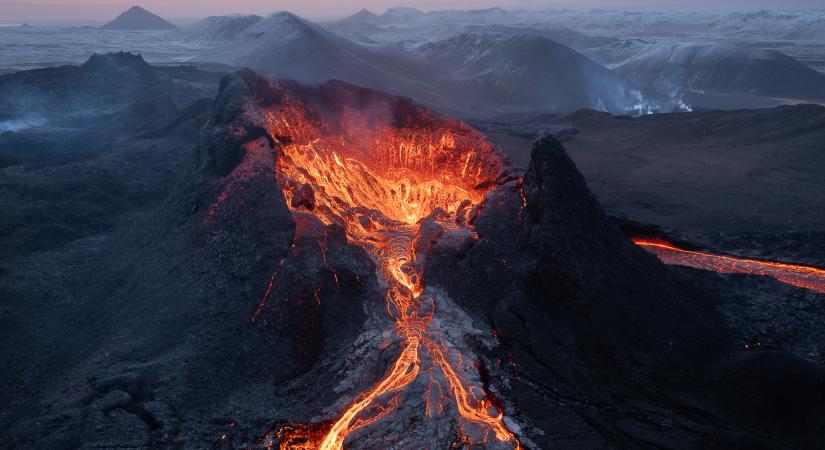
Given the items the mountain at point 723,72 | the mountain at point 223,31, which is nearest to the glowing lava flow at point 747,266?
the mountain at point 723,72

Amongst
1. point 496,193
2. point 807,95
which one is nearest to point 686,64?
point 807,95

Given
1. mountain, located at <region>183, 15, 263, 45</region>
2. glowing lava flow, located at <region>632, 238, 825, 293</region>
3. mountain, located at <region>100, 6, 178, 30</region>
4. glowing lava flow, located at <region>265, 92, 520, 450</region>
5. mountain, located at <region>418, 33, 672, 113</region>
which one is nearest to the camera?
glowing lava flow, located at <region>265, 92, 520, 450</region>

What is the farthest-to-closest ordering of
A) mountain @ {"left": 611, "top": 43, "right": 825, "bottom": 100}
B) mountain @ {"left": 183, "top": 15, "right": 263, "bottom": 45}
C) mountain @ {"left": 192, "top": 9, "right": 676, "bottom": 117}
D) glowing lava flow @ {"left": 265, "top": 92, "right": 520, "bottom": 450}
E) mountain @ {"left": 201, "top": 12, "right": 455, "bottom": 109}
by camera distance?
1. mountain @ {"left": 183, "top": 15, "right": 263, "bottom": 45}
2. mountain @ {"left": 611, "top": 43, "right": 825, "bottom": 100}
3. mountain @ {"left": 192, "top": 9, "right": 676, "bottom": 117}
4. mountain @ {"left": 201, "top": 12, "right": 455, "bottom": 109}
5. glowing lava flow @ {"left": 265, "top": 92, "right": 520, "bottom": 450}

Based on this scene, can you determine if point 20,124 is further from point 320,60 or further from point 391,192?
point 320,60

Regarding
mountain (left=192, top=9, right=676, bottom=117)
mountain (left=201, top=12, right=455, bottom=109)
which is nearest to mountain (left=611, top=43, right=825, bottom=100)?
mountain (left=192, top=9, right=676, bottom=117)

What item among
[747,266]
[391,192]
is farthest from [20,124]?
[747,266]

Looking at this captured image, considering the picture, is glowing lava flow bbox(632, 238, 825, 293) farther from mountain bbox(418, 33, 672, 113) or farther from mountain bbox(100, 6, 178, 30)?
mountain bbox(100, 6, 178, 30)

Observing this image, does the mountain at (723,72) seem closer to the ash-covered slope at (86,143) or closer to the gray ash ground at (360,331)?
the ash-covered slope at (86,143)
